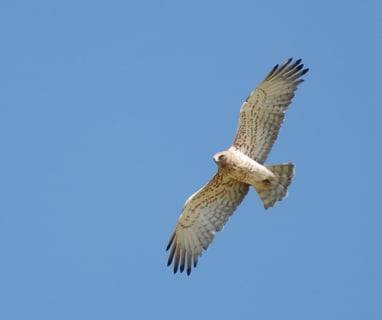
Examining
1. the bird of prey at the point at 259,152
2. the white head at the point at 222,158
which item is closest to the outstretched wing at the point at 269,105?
the bird of prey at the point at 259,152

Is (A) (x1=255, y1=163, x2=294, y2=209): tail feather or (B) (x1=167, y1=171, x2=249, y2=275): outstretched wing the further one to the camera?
(B) (x1=167, y1=171, x2=249, y2=275): outstretched wing

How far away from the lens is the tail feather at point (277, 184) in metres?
15.2

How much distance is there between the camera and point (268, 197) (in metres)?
15.3

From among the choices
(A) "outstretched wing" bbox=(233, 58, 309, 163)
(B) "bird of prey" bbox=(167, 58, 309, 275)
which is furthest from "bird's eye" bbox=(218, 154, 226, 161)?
(A) "outstretched wing" bbox=(233, 58, 309, 163)

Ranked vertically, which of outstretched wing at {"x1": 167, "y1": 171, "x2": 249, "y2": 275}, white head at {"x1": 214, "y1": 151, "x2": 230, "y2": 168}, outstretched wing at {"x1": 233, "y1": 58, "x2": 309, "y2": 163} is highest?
outstretched wing at {"x1": 233, "y1": 58, "x2": 309, "y2": 163}

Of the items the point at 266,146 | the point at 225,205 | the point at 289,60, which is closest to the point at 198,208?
the point at 225,205

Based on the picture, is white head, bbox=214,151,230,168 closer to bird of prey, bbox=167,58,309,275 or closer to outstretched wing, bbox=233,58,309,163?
bird of prey, bbox=167,58,309,275

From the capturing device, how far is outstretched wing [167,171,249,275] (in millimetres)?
15758

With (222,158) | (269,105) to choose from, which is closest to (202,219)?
(222,158)

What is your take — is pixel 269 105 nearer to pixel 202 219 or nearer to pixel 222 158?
pixel 222 158

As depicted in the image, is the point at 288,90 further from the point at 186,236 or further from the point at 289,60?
the point at 186,236

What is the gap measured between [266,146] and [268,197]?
87 centimetres

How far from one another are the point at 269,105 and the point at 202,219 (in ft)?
7.72

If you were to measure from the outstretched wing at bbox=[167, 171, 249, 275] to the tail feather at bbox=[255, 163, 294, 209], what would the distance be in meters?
0.63
